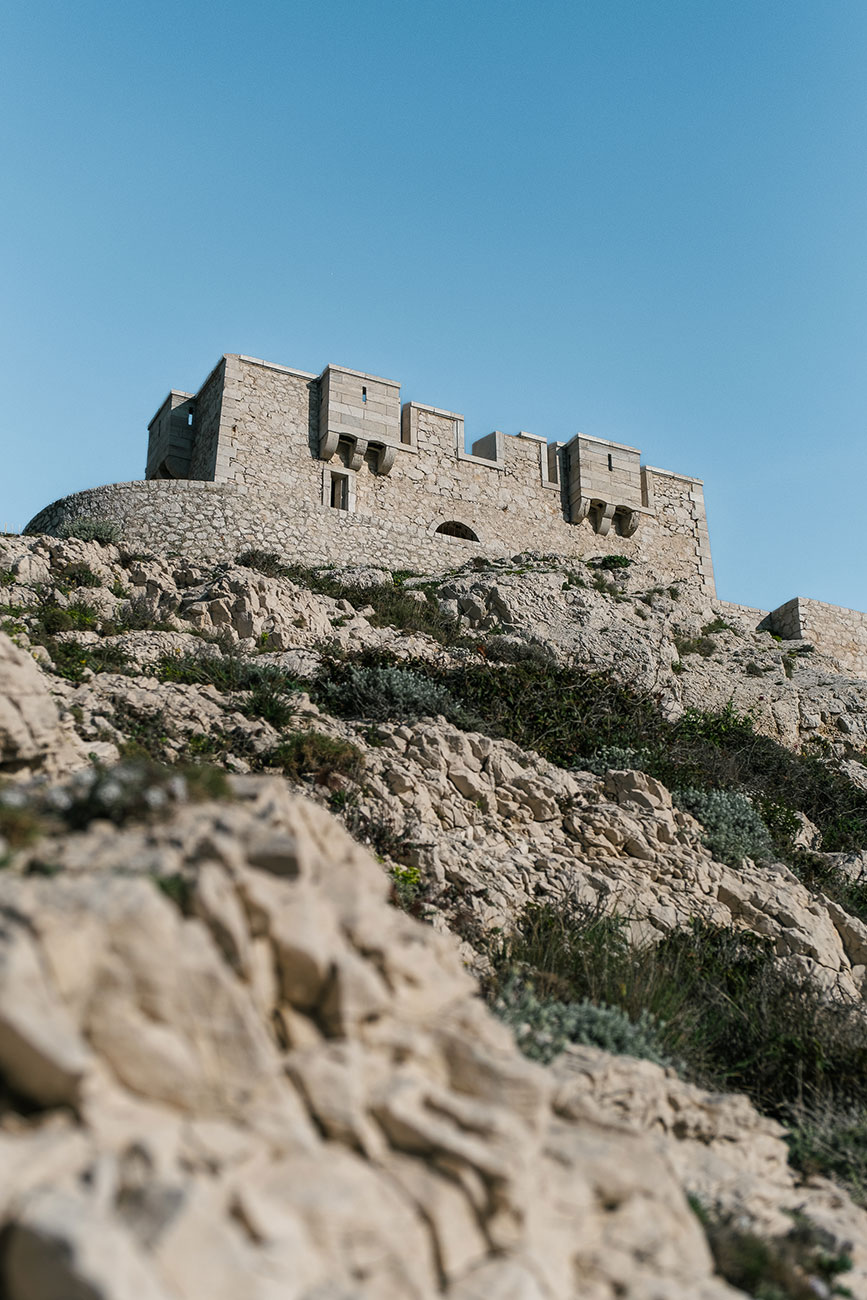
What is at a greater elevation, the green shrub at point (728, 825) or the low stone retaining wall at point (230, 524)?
the low stone retaining wall at point (230, 524)

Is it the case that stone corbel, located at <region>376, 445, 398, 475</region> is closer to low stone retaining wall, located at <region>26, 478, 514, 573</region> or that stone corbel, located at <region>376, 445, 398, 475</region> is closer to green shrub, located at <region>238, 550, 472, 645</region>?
low stone retaining wall, located at <region>26, 478, 514, 573</region>

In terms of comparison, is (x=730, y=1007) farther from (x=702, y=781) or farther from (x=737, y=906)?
(x=702, y=781)

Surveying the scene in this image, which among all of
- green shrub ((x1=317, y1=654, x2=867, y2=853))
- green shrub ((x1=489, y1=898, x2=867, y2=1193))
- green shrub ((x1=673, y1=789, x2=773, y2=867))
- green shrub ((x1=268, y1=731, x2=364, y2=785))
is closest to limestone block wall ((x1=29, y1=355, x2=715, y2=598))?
green shrub ((x1=317, y1=654, x2=867, y2=853))

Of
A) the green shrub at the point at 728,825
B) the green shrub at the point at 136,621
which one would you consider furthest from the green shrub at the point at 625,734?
the green shrub at the point at 136,621

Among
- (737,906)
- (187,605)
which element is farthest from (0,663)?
(187,605)

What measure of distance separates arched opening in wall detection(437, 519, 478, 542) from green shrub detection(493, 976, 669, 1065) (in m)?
16.3

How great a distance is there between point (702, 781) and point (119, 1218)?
9015mm

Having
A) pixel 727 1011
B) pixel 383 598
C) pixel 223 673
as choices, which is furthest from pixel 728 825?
pixel 383 598

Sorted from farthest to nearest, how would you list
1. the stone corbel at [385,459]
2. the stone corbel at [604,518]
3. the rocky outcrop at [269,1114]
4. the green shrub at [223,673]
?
the stone corbel at [604,518]
the stone corbel at [385,459]
the green shrub at [223,673]
the rocky outcrop at [269,1114]

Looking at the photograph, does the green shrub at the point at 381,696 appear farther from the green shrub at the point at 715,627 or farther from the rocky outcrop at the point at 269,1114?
the green shrub at the point at 715,627

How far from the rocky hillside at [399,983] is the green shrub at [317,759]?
3 centimetres

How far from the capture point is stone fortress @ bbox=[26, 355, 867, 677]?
17203 millimetres

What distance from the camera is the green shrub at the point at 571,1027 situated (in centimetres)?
502

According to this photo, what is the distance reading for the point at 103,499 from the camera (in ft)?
56.3
